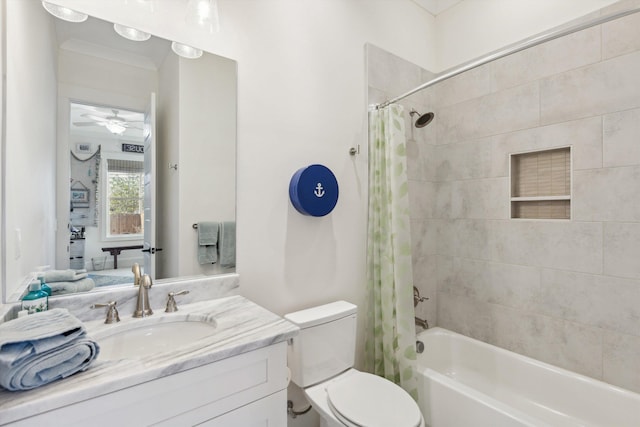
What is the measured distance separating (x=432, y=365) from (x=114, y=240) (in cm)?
222

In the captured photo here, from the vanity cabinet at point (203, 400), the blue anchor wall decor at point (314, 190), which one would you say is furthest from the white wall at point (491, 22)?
the vanity cabinet at point (203, 400)

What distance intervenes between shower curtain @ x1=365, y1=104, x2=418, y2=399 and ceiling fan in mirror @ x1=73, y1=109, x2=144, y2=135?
52.6 inches

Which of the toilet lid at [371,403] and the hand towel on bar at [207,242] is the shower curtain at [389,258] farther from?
the hand towel on bar at [207,242]

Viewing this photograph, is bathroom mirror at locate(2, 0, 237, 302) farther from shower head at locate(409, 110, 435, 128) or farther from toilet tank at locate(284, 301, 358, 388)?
shower head at locate(409, 110, 435, 128)

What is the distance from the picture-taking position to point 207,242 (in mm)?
1511

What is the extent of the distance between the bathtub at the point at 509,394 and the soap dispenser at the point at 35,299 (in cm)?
181

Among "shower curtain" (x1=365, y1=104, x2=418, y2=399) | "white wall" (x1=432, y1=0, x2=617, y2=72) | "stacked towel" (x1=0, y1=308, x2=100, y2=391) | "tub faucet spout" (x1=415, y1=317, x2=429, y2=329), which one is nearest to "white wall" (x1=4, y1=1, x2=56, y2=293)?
"stacked towel" (x1=0, y1=308, x2=100, y2=391)

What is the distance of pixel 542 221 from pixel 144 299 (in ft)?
7.38

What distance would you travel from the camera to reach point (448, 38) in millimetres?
2537

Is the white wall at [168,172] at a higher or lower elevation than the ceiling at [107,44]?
lower

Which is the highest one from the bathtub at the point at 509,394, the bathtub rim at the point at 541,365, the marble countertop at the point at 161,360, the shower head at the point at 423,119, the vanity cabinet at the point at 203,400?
the shower head at the point at 423,119

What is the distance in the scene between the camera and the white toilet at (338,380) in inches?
52.6

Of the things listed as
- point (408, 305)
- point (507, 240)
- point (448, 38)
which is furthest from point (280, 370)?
point (448, 38)

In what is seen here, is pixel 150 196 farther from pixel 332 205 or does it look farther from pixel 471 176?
pixel 471 176
